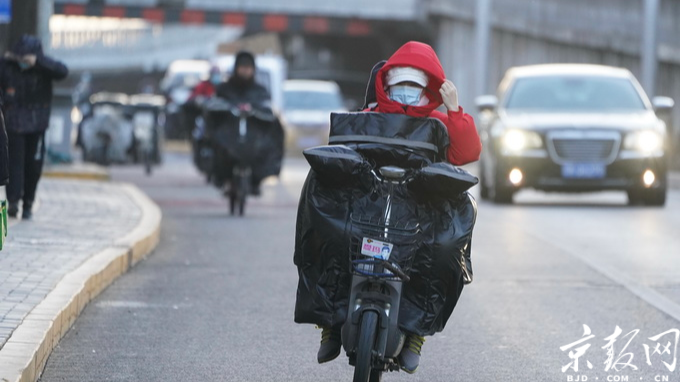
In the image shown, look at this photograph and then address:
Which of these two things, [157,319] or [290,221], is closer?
[157,319]

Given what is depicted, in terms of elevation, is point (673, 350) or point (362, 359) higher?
point (362, 359)

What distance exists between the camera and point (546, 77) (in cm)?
2097

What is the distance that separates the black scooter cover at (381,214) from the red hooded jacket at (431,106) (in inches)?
3.6

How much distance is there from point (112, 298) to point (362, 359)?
172 inches

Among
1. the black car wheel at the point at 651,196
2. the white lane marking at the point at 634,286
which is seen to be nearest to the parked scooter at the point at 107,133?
the black car wheel at the point at 651,196

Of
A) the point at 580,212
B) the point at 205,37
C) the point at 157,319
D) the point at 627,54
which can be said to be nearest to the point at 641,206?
the point at 580,212

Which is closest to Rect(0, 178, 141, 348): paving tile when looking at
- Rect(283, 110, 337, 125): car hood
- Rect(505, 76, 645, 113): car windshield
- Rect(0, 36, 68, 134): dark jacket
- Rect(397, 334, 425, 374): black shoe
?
Rect(0, 36, 68, 134): dark jacket

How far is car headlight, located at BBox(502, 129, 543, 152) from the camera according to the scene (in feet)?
63.7

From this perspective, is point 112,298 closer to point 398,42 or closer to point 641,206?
point 641,206

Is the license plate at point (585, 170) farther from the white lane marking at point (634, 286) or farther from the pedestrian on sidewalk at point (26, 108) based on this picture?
the pedestrian on sidewalk at point (26, 108)

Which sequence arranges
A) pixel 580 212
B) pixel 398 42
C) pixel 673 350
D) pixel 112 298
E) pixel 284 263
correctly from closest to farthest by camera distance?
pixel 673 350, pixel 112 298, pixel 284 263, pixel 580 212, pixel 398 42

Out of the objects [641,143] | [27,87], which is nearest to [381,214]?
[27,87]

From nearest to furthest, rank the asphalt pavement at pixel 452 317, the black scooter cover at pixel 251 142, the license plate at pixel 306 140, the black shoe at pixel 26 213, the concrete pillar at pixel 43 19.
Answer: the asphalt pavement at pixel 452 317, the black shoe at pixel 26 213, the black scooter cover at pixel 251 142, the concrete pillar at pixel 43 19, the license plate at pixel 306 140

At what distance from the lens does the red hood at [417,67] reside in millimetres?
6473
